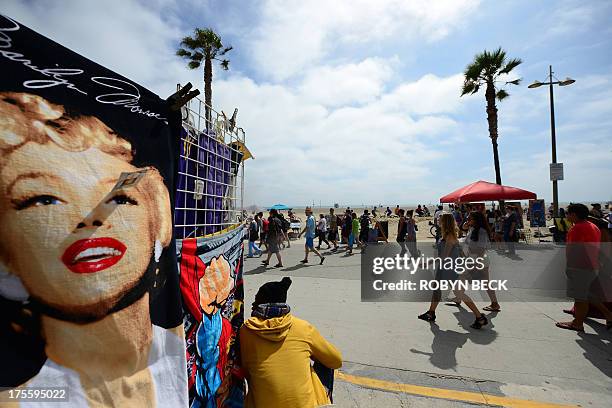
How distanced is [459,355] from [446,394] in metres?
1.00

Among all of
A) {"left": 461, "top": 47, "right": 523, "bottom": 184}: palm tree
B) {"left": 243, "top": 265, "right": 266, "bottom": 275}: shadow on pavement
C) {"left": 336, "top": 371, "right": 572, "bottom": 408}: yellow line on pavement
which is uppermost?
{"left": 461, "top": 47, "right": 523, "bottom": 184}: palm tree

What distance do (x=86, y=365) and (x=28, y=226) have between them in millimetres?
689

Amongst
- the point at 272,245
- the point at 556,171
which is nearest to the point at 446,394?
the point at 272,245

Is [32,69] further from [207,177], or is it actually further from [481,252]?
[481,252]

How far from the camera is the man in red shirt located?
4605mm

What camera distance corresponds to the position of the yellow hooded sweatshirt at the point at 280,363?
2.09 m

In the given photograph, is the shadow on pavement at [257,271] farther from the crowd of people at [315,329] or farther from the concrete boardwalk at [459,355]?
the concrete boardwalk at [459,355]

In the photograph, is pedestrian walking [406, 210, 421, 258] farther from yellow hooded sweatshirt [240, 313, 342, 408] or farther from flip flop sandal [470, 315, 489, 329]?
yellow hooded sweatshirt [240, 313, 342, 408]

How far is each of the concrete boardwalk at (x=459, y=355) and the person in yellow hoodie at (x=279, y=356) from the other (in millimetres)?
1083

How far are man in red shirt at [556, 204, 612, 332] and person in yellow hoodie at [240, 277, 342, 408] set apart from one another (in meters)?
4.36

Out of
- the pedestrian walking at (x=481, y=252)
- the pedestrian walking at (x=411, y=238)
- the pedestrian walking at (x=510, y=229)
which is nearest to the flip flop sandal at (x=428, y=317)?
the pedestrian walking at (x=481, y=252)

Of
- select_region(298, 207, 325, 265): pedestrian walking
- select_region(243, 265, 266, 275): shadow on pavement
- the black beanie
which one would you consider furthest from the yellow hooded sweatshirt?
select_region(298, 207, 325, 265): pedestrian walking

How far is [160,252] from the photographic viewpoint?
1.80 meters

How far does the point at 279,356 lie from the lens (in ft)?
7.09
